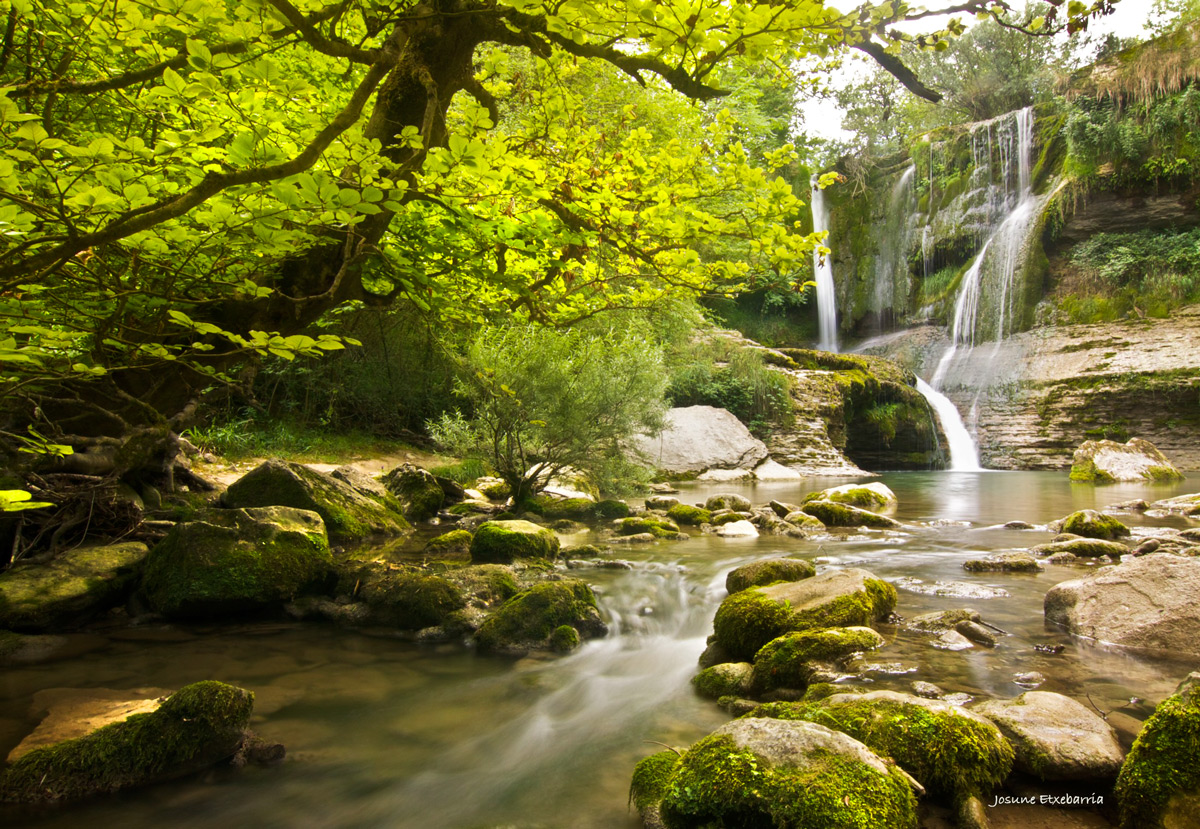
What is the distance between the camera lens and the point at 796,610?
13.6 ft

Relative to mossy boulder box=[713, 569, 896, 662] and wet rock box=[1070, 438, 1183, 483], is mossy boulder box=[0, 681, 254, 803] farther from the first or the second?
wet rock box=[1070, 438, 1183, 483]

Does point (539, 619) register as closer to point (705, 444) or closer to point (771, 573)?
point (771, 573)

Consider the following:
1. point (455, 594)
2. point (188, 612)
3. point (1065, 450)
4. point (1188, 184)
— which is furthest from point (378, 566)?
point (1188, 184)

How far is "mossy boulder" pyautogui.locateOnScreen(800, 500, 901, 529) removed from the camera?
9.14 metres

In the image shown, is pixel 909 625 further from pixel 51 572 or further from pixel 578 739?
pixel 51 572

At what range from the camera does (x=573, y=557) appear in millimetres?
7027

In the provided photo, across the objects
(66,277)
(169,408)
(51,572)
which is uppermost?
(66,277)

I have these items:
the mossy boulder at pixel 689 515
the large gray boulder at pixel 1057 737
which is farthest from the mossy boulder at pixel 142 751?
the mossy boulder at pixel 689 515

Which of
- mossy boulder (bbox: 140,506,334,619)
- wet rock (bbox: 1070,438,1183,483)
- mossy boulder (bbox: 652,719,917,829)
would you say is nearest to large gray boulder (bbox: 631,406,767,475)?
wet rock (bbox: 1070,438,1183,483)

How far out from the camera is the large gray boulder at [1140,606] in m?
3.75

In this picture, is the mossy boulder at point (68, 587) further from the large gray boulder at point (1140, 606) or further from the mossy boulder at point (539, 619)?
the large gray boulder at point (1140, 606)

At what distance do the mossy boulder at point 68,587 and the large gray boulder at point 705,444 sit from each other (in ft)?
40.2

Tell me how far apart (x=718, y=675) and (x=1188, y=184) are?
26.4 m

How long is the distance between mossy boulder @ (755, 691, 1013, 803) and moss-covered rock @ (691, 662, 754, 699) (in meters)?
0.89
